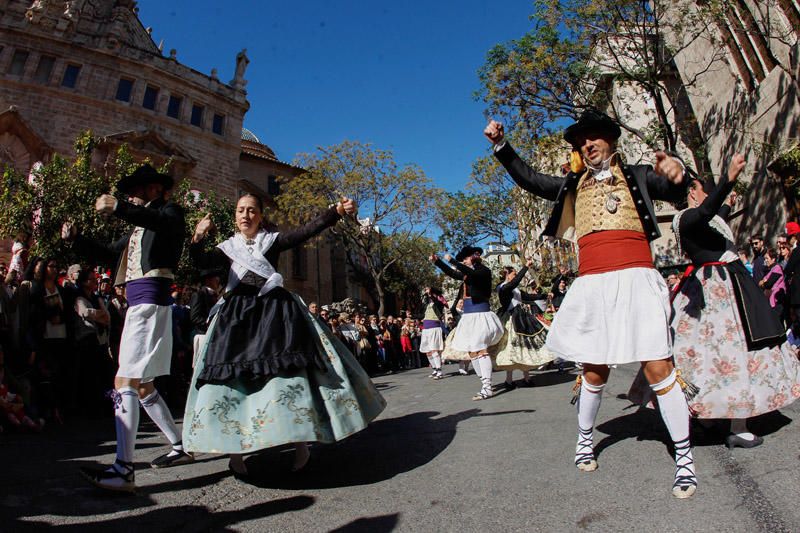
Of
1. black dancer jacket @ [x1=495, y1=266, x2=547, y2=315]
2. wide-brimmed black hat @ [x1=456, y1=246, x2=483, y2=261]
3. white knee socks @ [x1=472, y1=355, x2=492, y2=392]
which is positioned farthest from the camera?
black dancer jacket @ [x1=495, y1=266, x2=547, y2=315]

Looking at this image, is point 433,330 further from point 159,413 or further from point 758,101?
point 758,101

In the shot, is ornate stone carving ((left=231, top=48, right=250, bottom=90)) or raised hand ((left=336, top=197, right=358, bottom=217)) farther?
ornate stone carving ((left=231, top=48, right=250, bottom=90))

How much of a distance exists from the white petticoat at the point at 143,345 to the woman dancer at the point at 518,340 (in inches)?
216

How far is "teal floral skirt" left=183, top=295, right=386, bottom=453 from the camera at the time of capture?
3.31 metres

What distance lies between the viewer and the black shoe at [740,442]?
3553 millimetres

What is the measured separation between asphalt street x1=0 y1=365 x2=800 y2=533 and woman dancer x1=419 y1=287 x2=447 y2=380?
Answer: 7.42m

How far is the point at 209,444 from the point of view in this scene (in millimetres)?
3297

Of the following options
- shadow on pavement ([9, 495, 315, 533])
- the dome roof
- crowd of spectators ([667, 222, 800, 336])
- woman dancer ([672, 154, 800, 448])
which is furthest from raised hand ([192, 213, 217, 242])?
the dome roof

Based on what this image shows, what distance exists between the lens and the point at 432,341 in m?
13.2

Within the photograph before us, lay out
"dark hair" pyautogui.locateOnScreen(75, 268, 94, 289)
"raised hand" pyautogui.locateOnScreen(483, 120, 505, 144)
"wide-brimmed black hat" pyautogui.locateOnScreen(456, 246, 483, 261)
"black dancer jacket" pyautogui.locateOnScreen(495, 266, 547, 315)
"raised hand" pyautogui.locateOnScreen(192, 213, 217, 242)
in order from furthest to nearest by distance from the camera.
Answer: "black dancer jacket" pyautogui.locateOnScreen(495, 266, 547, 315), "wide-brimmed black hat" pyautogui.locateOnScreen(456, 246, 483, 261), "dark hair" pyautogui.locateOnScreen(75, 268, 94, 289), "raised hand" pyautogui.locateOnScreen(192, 213, 217, 242), "raised hand" pyautogui.locateOnScreen(483, 120, 505, 144)

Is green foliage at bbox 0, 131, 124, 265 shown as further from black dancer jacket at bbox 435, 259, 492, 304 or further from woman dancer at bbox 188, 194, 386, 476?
woman dancer at bbox 188, 194, 386, 476

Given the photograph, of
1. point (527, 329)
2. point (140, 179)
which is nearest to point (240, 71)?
point (527, 329)

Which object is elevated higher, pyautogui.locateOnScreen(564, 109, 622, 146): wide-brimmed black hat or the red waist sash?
pyautogui.locateOnScreen(564, 109, 622, 146): wide-brimmed black hat

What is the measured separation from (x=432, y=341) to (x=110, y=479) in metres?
10.3
